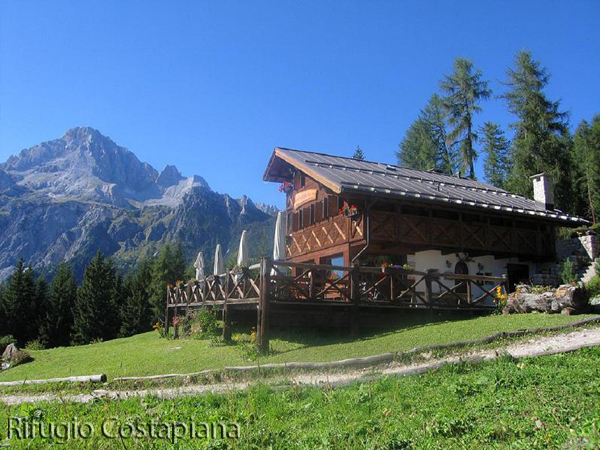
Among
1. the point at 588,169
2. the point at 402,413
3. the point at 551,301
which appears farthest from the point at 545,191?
the point at 588,169

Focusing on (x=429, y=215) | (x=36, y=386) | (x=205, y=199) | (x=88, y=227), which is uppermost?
(x=205, y=199)

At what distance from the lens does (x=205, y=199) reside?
177625 millimetres

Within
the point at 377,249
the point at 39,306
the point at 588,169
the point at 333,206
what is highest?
the point at 588,169

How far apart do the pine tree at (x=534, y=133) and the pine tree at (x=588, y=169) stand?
718cm

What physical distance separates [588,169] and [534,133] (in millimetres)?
11541

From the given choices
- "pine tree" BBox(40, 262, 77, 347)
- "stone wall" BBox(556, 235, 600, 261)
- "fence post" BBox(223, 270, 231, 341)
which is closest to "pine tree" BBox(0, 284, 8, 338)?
"pine tree" BBox(40, 262, 77, 347)

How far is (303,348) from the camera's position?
12336mm

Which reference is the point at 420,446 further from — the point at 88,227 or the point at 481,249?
the point at 88,227

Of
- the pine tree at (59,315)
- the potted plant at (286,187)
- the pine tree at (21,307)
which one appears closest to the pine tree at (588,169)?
the potted plant at (286,187)

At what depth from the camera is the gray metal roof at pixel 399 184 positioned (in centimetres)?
1845

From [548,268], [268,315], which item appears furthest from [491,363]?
[548,268]

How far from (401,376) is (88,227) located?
7019 inches

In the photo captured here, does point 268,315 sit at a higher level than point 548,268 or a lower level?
lower

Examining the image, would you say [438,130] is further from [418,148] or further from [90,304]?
[90,304]
